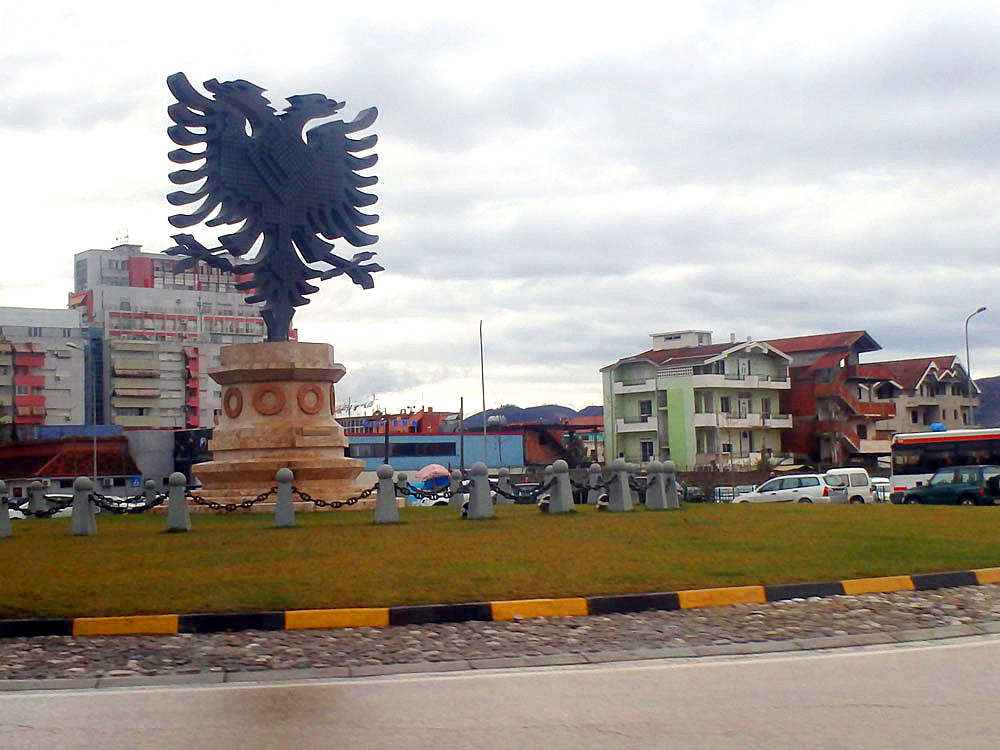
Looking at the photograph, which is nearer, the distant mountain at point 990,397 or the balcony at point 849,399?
the balcony at point 849,399

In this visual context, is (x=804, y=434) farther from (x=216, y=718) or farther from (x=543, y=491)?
(x=216, y=718)

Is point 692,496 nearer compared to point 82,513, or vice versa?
point 82,513

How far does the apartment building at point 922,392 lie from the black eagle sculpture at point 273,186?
47.8 meters

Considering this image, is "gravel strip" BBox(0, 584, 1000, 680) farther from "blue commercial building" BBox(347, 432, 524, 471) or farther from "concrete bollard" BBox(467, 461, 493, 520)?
"blue commercial building" BBox(347, 432, 524, 471)

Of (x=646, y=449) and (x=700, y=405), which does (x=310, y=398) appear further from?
(x=646, y=449)

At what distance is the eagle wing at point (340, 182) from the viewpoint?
102ft

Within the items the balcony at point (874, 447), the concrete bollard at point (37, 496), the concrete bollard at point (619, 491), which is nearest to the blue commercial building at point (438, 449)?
the balcony at point (874, 447)

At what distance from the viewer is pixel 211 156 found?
29.5 metres

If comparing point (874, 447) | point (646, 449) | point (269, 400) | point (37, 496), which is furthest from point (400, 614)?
point (874, 447)

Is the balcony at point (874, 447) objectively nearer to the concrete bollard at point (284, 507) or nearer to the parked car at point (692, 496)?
the parked car at point (692, 496)

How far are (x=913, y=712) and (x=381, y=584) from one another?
6694mm

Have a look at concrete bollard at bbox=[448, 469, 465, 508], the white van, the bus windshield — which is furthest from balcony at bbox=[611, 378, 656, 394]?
concrete bollard at bbox=[448, 469, 465, 508]

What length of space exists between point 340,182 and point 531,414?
308 ft

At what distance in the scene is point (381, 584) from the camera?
13.1m
